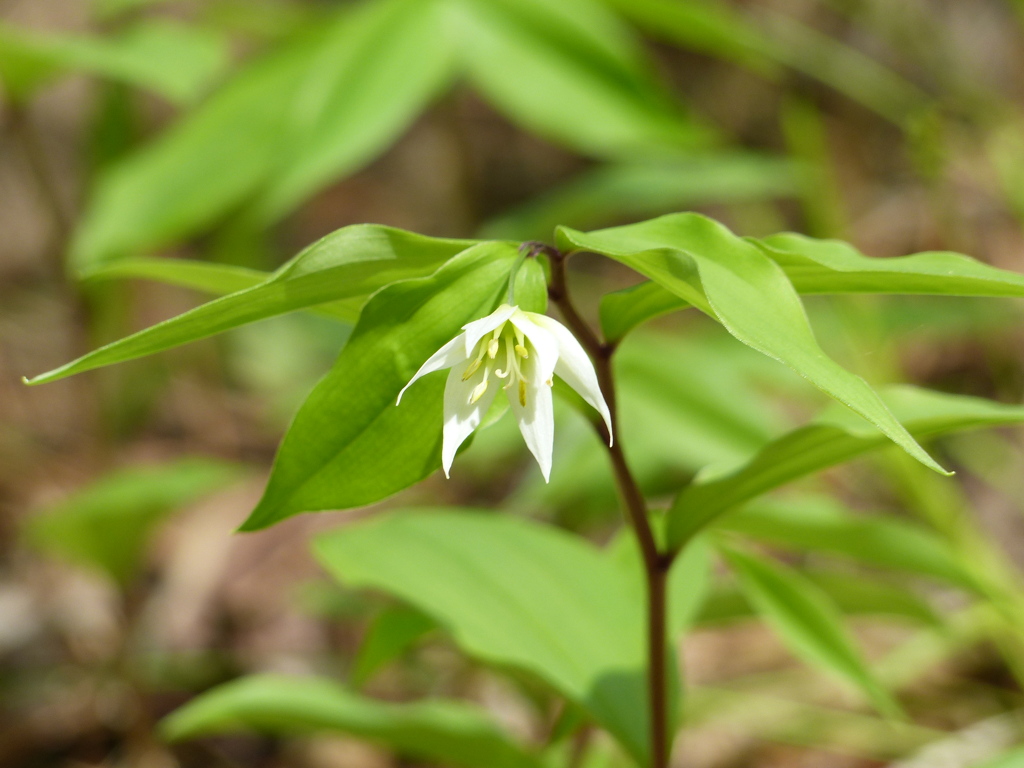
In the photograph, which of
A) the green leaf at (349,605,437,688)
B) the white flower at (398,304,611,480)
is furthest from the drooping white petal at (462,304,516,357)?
the green leaf at (349,605,437,688)

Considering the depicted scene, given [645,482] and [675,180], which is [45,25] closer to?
[675,180]

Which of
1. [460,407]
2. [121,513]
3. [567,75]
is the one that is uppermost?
[567,75]

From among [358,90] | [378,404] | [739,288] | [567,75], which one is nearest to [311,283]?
[378,404]

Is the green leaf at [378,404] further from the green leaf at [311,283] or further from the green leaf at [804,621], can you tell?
the green leaf at [804,621]

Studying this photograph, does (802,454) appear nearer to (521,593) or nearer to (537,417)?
(537,417)

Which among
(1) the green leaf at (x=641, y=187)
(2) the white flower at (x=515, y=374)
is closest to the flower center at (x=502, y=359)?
(2) the white flower at (x=515, y=374)

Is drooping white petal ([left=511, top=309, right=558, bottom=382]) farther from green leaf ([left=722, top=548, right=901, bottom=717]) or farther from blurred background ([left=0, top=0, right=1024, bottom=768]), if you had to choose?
green leaf ([left=722, top=548, right=901, bottom=717])

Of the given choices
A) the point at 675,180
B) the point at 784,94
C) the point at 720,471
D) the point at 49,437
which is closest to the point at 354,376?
the point at 720,471
